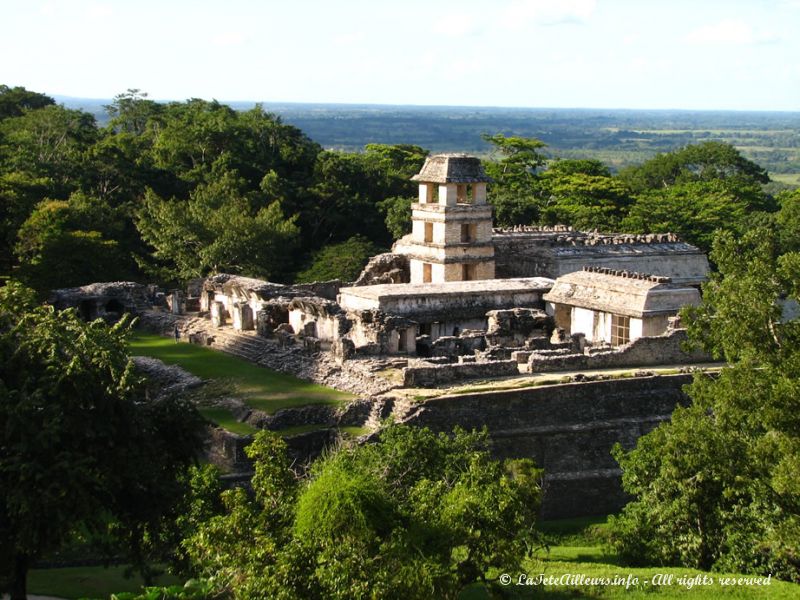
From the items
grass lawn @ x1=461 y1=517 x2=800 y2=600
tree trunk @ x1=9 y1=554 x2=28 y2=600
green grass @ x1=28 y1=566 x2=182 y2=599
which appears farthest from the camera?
green grass @ x1=28 y1=566 x2=182 y2=599

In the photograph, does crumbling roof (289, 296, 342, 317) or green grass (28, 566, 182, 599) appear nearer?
green grass (28, 566, 182, 599)

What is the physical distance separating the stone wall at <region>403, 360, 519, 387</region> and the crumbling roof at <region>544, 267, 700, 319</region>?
4782 millimetres

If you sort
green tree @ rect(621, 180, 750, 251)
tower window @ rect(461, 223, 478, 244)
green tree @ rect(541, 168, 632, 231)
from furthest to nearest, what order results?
green tree @ rect(621, 180, 750, 251), green tree @ rect(541, 168, 632, 231), tower window @ rect(461, 223, 478, 244)

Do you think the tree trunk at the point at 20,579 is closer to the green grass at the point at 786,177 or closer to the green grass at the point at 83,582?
the green grass at the point at 83,582

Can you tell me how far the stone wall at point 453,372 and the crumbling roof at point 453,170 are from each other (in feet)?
37.3

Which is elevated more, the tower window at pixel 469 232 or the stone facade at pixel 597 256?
the tower window at pixel 469 232

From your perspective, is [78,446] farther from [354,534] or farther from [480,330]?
[480,330]

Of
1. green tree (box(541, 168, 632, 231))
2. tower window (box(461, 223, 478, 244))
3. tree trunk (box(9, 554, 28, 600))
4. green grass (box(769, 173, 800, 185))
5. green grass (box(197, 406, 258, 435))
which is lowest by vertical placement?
green grass (box(769, 173, 800, 185))

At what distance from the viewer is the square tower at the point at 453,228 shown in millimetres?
37531

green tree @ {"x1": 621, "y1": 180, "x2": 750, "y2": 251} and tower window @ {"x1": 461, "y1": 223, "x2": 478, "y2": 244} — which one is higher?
tower window @ {"x1": 461, "y1": 223, "x2": 478, "y2": 244}

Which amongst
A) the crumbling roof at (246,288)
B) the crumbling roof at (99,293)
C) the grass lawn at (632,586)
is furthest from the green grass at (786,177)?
the grass lawn at (632,586)

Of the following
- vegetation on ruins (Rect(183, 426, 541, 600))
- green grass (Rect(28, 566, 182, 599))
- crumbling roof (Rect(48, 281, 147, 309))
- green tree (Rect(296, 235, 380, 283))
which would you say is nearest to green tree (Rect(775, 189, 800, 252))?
green tree (Rect(296, 235, 380, 283))

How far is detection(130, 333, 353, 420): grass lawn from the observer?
1011 inches

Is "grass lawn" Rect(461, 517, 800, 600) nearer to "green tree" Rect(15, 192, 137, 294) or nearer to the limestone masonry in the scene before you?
the limestone masonry
